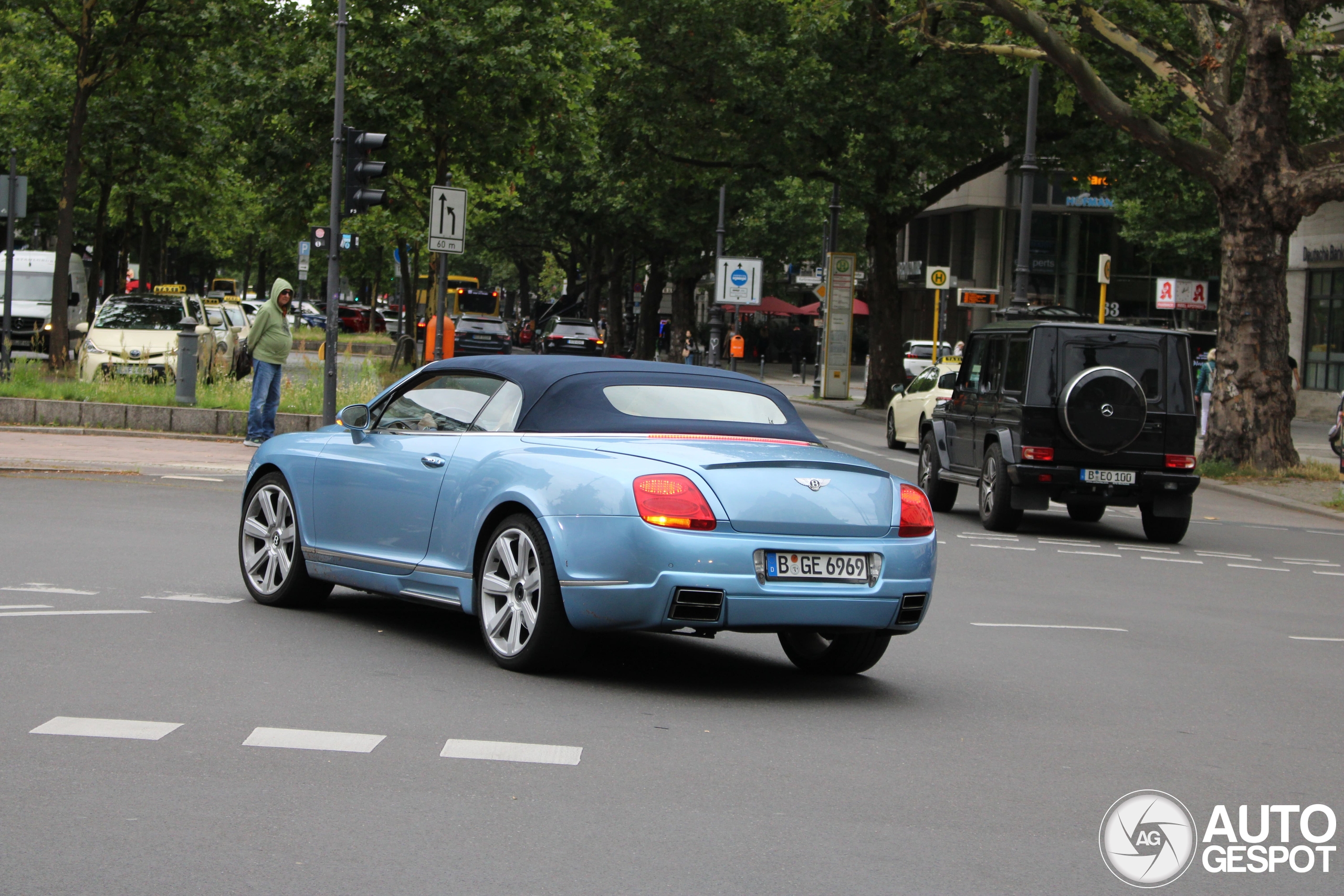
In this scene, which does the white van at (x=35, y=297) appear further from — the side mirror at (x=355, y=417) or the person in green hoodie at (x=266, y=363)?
the side mirror at (x=355, y=417)

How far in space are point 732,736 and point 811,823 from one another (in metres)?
1.27

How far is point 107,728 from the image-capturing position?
240 inches

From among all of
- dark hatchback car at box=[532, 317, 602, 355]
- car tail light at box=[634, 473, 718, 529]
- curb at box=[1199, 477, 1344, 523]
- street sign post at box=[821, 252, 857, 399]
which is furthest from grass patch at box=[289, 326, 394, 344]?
car tail light at box=[634, 473, 718, 529]

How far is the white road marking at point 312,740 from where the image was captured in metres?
5.95

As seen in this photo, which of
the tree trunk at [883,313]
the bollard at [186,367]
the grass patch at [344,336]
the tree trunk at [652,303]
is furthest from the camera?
the tree trunk at [652,303]

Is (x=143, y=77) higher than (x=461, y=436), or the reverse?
(x=143, y=77)

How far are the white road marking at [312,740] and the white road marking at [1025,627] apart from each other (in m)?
4.86

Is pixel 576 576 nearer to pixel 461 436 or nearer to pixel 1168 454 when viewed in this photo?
pixel 461 436

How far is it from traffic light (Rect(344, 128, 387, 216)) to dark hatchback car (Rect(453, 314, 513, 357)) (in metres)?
33.7

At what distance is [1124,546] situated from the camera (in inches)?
640

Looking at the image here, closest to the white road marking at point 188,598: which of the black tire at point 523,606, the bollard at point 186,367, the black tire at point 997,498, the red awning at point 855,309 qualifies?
the black tire at point 523,606

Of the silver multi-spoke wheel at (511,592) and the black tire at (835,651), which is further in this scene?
the black tire at (835,651)

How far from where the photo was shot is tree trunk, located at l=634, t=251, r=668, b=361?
65.1 meters

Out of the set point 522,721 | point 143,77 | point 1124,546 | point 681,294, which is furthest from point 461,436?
point 681,294
